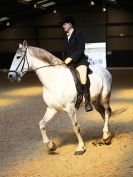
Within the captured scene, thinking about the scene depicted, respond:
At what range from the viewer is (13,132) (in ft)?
26.7

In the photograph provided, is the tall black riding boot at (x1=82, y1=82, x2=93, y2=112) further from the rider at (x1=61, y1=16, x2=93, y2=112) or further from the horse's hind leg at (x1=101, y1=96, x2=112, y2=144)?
the horse's hind leg at (x1=101, y1=96, x2=112, y2=144)

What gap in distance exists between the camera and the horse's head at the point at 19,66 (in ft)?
20.6

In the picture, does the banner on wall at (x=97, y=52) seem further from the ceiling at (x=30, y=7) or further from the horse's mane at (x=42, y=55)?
the horse's mane at (x=42, y=55)

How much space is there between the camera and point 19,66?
634 centimetres

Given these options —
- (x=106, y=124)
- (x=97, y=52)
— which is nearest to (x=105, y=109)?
(x=106, y=124)

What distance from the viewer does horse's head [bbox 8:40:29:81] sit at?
6289mm

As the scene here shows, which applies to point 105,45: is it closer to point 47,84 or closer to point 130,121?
point 130,121

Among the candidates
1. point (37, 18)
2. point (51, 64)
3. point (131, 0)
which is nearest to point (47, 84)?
point (51, 64)

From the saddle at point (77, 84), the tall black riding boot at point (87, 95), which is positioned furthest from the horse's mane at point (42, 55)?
the tall black riding boot at point (87, 95)

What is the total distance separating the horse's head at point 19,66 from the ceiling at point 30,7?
58.6 feet

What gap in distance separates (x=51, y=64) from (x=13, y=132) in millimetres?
2108

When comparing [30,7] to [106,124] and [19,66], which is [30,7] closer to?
[106,124]

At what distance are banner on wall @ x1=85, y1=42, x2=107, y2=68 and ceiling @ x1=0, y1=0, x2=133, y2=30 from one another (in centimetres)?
258

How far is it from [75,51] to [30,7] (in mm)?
22008
